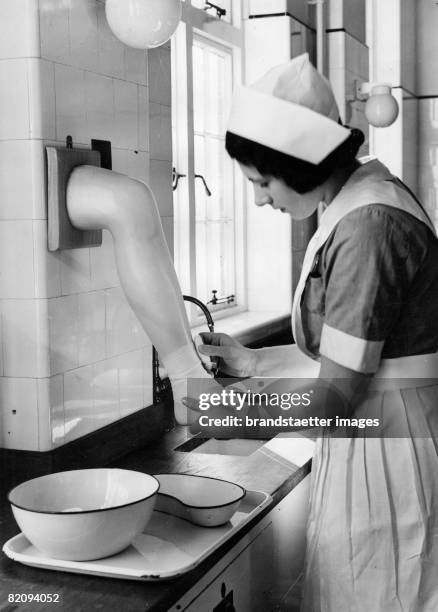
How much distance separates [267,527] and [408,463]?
Answer: 0.36m

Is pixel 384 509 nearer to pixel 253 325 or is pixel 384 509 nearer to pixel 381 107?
pixel 253 325

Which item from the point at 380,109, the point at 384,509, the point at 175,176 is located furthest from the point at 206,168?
the point at 384,509

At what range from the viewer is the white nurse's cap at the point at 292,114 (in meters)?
1.21

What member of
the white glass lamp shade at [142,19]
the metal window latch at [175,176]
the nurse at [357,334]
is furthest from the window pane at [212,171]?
the nurse at [357,334]

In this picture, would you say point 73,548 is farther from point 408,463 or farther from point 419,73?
point 419,73

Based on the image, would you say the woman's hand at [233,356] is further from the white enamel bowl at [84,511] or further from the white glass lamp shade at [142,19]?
the white glass lamp shade at [142,19]

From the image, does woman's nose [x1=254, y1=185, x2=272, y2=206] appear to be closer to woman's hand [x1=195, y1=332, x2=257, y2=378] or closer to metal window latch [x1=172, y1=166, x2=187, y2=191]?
woman's hand [x1=195, y1=332, x2=257, y2=378]

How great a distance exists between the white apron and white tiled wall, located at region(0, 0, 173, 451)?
437 millimetres

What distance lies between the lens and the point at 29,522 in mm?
1103

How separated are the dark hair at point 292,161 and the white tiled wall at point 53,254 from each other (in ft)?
1.28

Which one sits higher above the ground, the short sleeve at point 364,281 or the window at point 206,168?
the window at point 206,168

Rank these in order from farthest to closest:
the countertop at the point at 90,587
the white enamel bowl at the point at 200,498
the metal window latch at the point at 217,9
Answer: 1. the metal window latch at the point at 217,9
2. the white enamel bowl at the point at 200,498
3. the countertop at the point at 90,587

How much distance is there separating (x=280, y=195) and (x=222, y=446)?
88cm

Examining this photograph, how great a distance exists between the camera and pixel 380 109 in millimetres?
2951
